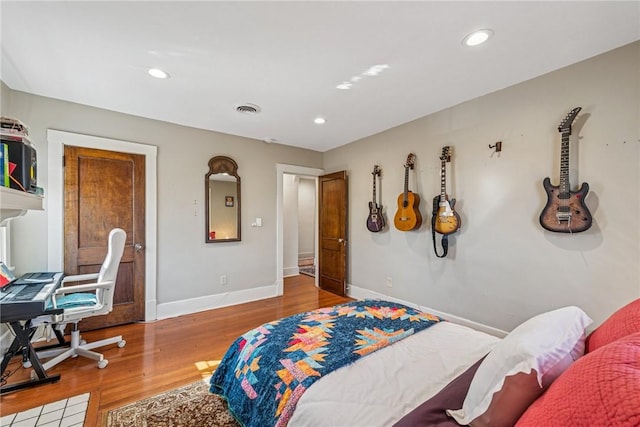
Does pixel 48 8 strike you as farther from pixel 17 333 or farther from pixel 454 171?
pixel 454 171

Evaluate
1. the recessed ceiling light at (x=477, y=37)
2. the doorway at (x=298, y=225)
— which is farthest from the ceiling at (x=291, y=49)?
the doorway at (x=298, y=225)

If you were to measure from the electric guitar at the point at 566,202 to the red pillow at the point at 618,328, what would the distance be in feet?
4.91

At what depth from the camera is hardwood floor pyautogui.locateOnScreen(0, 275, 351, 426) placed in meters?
1.96

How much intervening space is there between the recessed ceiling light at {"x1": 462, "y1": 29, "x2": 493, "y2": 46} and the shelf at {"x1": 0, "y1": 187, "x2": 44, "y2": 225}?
302 cm

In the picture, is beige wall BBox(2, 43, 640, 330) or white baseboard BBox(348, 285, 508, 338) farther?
white baseboard BBox(348, 285, 508, 338)

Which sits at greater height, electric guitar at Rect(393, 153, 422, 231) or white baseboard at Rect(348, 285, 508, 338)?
electric guitar at Rect(393, 153, 422, 231)

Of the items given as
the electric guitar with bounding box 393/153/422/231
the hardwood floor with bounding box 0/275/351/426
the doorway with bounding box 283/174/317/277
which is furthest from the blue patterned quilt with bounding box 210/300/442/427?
the doorway with bounding box 283/174/317/277

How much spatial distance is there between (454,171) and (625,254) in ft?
4.90

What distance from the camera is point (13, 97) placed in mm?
2643

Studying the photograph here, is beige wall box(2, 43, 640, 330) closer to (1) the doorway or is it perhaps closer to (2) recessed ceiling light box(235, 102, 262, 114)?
(2) recessed ceiling light box(235, 102, 262, 114)

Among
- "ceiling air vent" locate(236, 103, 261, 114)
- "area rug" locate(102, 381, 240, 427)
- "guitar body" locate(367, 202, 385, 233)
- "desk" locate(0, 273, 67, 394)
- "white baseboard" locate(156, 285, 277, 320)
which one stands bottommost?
"area rug" locate(102, 381, 240, 427)

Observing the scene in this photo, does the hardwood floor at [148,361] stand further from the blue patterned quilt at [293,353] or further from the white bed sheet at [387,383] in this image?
the white bed sheet at [387,383]

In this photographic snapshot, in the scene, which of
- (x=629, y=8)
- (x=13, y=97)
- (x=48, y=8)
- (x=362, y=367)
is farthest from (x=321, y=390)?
(x=13, y=97)

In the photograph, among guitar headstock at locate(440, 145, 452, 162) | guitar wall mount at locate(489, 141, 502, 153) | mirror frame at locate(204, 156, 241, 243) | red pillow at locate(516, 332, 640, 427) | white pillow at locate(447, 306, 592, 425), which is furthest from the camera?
mirror frame at locate(204, 156, 241, 243)
